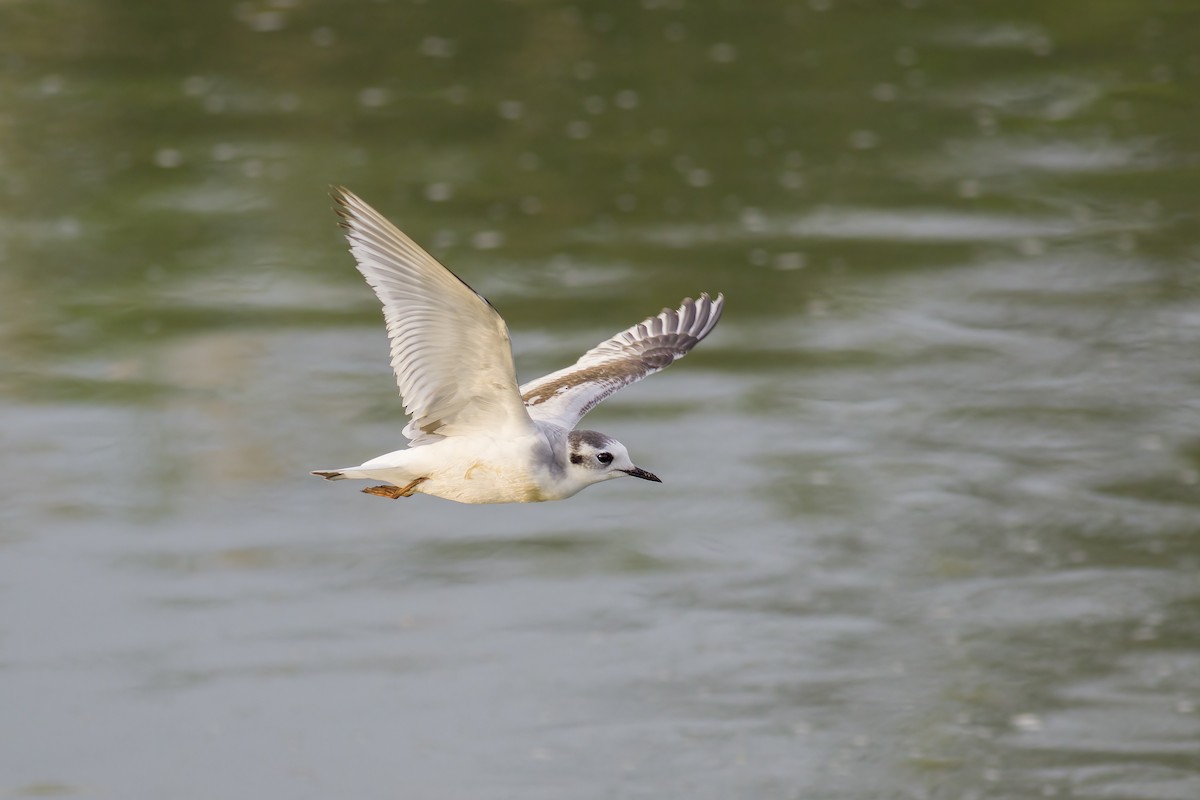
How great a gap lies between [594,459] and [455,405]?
82 cm

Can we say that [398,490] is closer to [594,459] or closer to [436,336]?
[436,336]

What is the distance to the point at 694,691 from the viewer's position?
131 ft

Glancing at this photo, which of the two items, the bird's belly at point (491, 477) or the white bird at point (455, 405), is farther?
the bird's belly at point (491, 477)

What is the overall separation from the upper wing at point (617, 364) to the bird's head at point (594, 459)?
0.63 m

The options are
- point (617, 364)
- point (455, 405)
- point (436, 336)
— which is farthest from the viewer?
point (617, 364)

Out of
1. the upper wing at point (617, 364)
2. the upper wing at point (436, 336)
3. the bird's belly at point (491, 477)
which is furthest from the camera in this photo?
the upper wing at point (617, 364)

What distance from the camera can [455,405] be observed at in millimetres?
11570

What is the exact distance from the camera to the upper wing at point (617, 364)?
12711mm

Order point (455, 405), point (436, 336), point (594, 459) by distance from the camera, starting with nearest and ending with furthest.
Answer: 1. point (436, 336)
2. point (594, 459)
3. point (455, 405)

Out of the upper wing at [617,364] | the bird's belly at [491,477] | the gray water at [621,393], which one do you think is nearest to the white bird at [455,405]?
the bird's belly at [491,477]

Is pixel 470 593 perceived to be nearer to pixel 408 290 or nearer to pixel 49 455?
pixel 49 455

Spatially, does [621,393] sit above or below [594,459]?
below

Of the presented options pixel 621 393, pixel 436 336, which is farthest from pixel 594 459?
pixel 621 393

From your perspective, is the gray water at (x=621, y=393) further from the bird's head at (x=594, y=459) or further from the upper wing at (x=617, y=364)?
the bird's head at (x=594, y=459)
